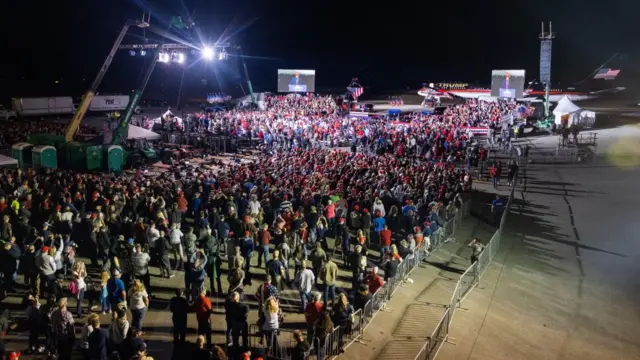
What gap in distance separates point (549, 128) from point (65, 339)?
4436 centimetres

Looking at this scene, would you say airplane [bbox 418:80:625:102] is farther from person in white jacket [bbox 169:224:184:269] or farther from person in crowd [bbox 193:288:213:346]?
person in crowd [bbox 193:288:213:346]

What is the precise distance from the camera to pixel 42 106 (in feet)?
182

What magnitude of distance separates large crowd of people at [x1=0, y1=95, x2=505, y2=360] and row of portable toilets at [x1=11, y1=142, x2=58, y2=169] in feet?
11.0

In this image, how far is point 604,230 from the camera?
18625 mm

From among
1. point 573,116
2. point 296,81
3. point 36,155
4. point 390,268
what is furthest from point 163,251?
point 296,81

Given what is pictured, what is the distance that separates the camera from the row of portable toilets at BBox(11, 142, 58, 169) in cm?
2623

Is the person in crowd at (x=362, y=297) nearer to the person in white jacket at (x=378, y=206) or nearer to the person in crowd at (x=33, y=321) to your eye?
the person in white jacket at (x=378, y=206)

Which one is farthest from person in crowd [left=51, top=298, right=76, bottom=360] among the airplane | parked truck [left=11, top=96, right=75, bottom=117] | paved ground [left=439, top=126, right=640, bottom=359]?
the airplane

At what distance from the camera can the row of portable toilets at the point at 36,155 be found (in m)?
26.2

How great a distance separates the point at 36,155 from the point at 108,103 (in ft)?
122

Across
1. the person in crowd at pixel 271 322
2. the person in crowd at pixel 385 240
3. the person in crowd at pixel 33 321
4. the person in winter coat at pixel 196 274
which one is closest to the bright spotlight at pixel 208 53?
the person in crowd at pixel 385 240

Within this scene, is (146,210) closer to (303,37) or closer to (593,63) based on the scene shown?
(303,37)

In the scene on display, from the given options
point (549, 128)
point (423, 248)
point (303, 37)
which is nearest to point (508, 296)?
point (423, 248)

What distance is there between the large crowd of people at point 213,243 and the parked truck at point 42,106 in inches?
1387
